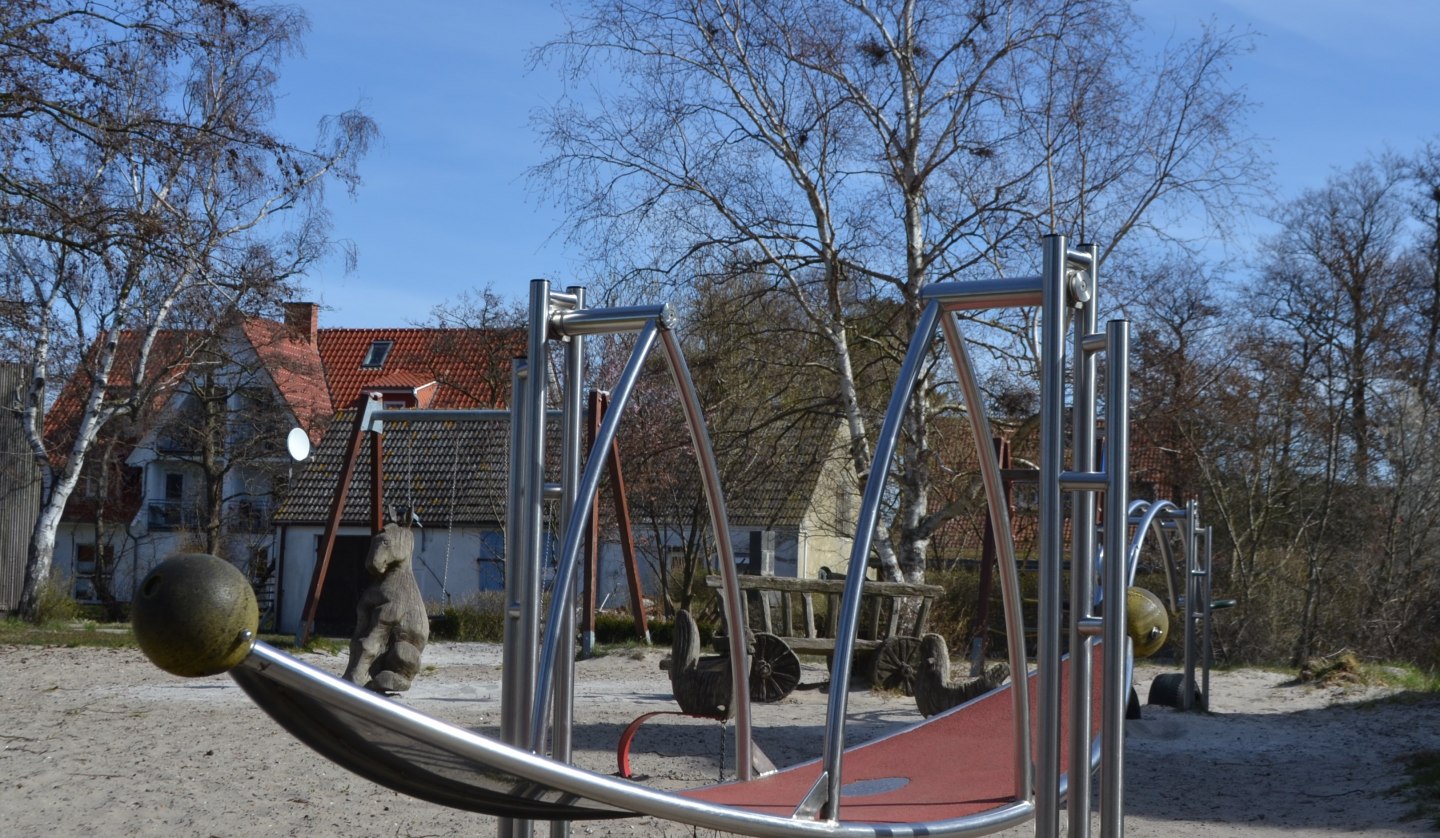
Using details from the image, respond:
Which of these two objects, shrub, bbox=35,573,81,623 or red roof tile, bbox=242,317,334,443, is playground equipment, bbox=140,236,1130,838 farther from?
red roof tile, bbox=242,317,334,443

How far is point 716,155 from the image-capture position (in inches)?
492

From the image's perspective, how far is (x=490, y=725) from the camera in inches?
301

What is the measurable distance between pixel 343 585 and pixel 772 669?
17.8 meters

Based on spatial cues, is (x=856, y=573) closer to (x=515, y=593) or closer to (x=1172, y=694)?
(x=515, y=593)

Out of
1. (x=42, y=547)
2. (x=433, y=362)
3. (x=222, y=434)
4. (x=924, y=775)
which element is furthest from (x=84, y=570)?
(x=924, y=775)

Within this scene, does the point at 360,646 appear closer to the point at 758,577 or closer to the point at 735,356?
the point at 758,577

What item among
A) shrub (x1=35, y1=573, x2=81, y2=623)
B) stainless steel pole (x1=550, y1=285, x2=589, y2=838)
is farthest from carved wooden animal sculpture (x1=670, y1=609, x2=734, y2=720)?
shrub (x1=35, y1=573, x2=81, y2=623)

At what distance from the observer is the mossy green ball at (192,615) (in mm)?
1532

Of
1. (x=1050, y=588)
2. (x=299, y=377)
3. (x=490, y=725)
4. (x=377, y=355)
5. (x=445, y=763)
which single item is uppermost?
(x=377, y=355)

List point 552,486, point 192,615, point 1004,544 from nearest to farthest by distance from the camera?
point 192,615 < point 1004,544 < point 552,486

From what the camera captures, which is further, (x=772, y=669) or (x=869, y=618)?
(x=869, y=618)

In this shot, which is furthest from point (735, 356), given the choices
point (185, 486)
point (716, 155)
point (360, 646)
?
point (185, 486)

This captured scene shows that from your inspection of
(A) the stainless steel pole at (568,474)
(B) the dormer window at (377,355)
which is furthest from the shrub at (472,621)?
(B) the dormer window at (377,355)

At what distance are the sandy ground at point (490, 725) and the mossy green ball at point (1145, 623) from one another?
78.0 inches
